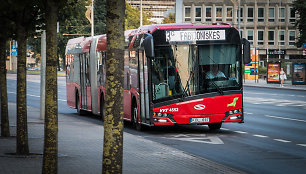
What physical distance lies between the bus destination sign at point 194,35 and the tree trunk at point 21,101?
577 centimetres

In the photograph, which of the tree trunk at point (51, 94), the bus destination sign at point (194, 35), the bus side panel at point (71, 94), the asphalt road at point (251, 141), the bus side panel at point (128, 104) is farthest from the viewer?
the bus side panel at point (71, 94)

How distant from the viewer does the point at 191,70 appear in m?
17.4

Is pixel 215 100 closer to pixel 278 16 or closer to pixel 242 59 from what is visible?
pixel 242 59

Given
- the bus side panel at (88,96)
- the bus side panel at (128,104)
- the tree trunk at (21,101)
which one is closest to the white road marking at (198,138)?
the bus side panel at (128,104)

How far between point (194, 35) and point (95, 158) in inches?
266

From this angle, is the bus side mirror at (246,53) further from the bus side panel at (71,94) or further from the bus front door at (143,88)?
the bus side panel at (71,94)

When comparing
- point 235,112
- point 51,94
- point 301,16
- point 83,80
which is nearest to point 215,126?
point 235,112

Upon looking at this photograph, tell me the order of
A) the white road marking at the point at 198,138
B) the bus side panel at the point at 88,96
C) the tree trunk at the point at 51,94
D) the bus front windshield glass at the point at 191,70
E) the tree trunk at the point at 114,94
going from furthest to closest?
the bus side panel at the point at 88,96
the bus front windshield glass at the point at 191,70
the white road marking at the point at 198,138
the tree trunk at the point at 51,94
the tree trunk at the point at 114,94

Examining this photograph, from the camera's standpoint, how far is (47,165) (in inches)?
355

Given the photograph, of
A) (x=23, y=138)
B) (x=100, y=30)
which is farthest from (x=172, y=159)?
(x=100, y=30)

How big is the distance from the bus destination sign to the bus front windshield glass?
0.20 meters

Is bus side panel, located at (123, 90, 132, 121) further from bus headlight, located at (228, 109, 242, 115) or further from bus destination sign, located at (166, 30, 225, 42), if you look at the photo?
bus headlight, located at (228, 109, 242, 115)

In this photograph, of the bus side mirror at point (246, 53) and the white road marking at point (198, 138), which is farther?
the bus side mirror at point (246, 53)

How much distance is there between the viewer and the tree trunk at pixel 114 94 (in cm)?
695
